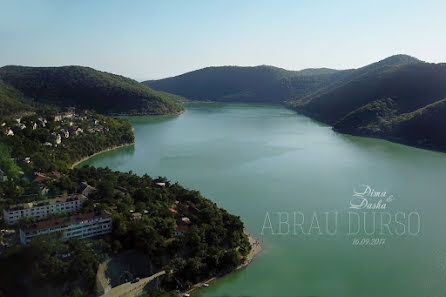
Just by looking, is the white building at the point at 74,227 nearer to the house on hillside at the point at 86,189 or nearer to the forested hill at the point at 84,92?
the house on hillside at the point at 86,189

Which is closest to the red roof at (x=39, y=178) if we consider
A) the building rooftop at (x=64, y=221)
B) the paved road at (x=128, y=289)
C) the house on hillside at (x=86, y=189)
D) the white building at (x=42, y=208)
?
the house on hillside at (x=86, y=189)

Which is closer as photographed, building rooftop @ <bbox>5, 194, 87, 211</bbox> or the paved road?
the paved road

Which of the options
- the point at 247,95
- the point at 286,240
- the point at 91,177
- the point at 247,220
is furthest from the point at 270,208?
the point at 247,95

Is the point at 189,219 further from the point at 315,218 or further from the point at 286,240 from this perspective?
the point at 315,218

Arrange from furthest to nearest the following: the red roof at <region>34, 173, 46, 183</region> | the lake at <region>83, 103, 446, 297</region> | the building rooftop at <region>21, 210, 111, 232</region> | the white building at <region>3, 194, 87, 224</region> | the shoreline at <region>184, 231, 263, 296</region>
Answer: the red roof at <region>34, 173, 46, 183</region> → the white building at <region>3, 194, 87, 224</region> → the lake at <region>83, 103, 446, 297</region> → the building rooftop at <region>21, 210, 111, 232</region> → the shoreline at <region>184, 231, 263, 296</region>

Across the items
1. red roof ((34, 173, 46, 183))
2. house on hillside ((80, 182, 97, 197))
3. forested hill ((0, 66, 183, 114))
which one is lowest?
house on hillside ((80, 182, 97, 197))

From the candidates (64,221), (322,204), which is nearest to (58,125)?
(64,221)

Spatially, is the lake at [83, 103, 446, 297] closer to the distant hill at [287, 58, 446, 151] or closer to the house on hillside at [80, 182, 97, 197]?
the distant hill at [287, 58, 446, 151]

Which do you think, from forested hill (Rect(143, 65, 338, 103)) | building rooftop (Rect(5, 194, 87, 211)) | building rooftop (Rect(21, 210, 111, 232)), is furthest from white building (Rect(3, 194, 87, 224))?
forested hill (Rect(143, 65, 338, 103))
